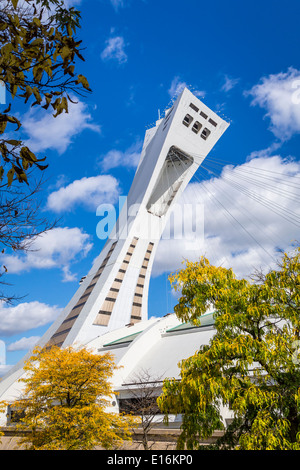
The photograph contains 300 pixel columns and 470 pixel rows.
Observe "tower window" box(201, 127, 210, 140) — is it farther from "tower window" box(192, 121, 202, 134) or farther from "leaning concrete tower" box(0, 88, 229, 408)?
"tower window" box(192, 121, 202, 134)

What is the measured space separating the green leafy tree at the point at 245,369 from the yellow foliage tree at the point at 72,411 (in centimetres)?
717

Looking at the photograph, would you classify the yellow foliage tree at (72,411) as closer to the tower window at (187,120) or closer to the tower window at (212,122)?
the tower window at (187,120)

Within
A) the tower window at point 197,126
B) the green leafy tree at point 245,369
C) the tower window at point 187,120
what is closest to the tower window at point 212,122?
the tower window at point 197,126

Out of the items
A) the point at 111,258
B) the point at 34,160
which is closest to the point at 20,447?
the point at 34,160

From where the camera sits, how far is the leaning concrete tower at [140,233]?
126ft

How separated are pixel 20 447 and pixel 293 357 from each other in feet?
44.4

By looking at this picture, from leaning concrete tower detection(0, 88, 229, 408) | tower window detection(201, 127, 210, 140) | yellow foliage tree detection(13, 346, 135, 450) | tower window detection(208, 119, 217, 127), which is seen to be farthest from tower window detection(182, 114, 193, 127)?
yellow foliage tree detection(13, 346, 135, 450)

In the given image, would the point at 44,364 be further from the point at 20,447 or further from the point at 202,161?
the point at 202,161

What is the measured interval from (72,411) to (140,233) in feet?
120

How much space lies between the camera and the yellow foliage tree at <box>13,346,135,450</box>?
39.3 ft

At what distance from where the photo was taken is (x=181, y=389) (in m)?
6.18

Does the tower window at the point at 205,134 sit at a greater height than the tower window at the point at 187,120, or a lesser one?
lesser

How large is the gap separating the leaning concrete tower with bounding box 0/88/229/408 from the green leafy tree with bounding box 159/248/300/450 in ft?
99.2
